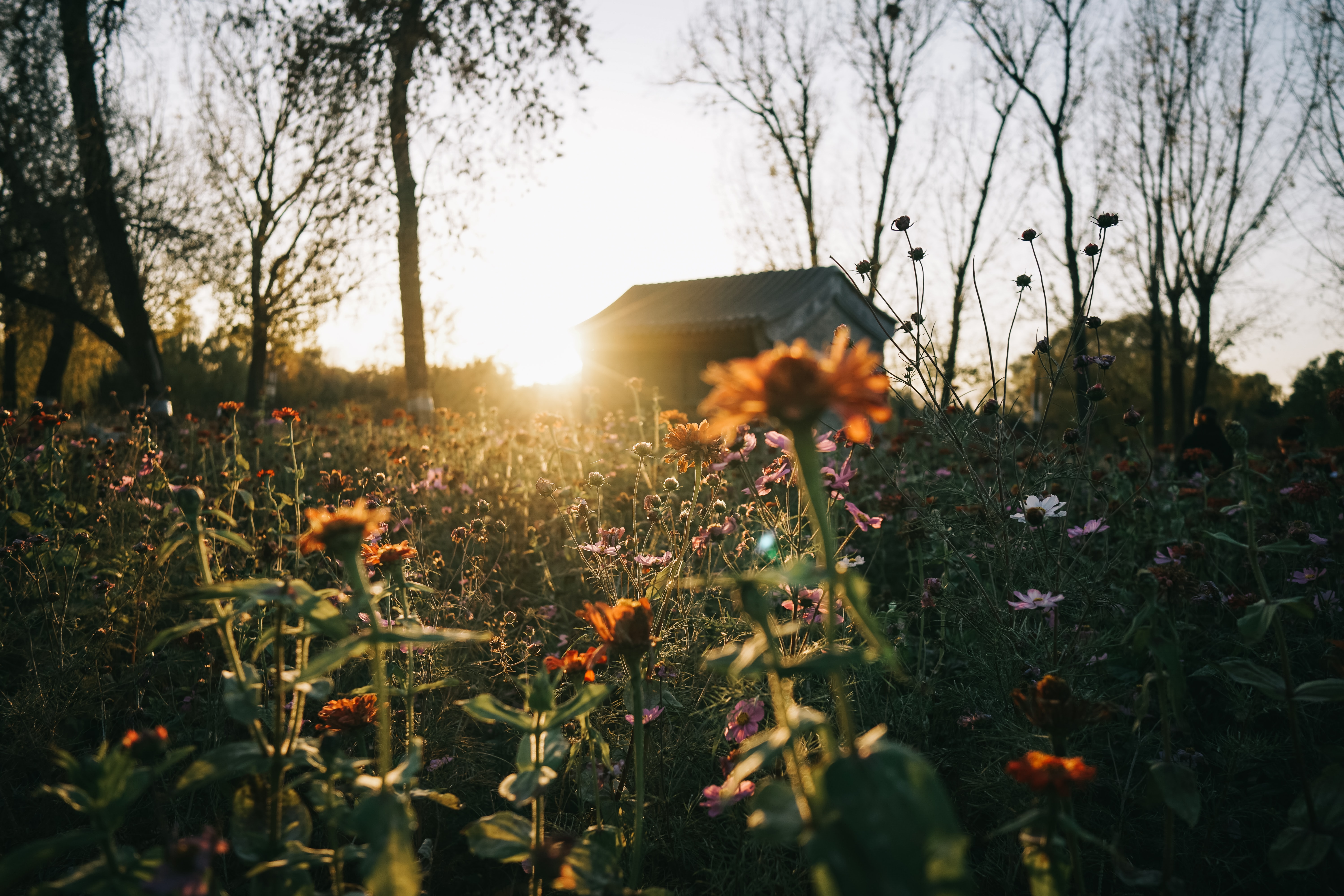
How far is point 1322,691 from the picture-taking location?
122 centimetres

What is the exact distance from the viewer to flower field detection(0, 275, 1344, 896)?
2.55 feet

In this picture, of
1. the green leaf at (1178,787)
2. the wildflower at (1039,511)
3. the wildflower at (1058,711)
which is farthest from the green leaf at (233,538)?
the wildflower at (1039,511)

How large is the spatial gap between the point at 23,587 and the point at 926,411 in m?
3.18

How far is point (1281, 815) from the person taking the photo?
1620mm

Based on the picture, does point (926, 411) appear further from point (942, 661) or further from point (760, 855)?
point (760, 855)

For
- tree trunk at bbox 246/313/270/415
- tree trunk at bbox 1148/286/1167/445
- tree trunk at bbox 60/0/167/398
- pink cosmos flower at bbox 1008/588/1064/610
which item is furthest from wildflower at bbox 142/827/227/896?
tree trunk at bbox 1148/286/1167/445

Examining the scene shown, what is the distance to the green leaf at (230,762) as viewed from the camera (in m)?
0.86

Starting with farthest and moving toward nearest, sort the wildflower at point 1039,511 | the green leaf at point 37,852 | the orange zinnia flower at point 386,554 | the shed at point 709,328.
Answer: the shed at point 709,328 → the wildflower at point 1039,511 → the orange zinnia flower at point 386,554 → the green leaf at point 37,852

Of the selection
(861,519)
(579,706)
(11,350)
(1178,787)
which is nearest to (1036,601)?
(861,519)

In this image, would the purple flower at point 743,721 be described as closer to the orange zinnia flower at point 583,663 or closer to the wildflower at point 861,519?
the orange zinnia flower at point 583,663

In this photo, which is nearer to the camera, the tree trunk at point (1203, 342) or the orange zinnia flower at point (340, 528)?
the orange zinnia flower at point (340, 528)

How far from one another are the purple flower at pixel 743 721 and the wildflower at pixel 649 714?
0.16m

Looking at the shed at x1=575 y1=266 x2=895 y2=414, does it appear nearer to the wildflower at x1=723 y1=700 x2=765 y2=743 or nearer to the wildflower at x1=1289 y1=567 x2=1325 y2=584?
the wildflower at x1=1289 y1=567 x2=1325 y2=584

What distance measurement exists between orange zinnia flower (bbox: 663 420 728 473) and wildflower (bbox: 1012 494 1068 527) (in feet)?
2.96
